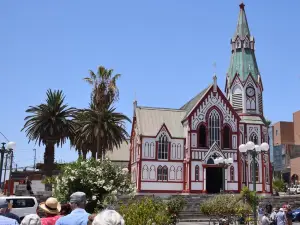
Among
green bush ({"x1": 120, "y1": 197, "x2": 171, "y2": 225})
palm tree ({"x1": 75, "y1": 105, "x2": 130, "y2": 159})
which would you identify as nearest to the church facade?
palm tree ({"x1": 75, "y1": 105, "x2": 130, "y2": 159})

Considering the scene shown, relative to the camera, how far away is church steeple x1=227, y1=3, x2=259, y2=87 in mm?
58281

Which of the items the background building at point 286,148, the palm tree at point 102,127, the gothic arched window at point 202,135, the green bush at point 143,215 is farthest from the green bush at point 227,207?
the background building at point 286,148

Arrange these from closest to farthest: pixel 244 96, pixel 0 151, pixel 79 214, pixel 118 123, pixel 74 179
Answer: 1. pixel 79 214
2. pixel 74 179
3. pixel 0 151
4. pixel 118 123
5. pixel 244 96

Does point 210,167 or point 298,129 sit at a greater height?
point 298,129

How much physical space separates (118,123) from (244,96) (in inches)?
798

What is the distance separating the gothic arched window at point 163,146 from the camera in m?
52.0

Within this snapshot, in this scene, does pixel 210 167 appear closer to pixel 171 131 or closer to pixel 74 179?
pixel 171 131

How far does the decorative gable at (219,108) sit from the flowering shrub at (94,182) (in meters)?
32.0

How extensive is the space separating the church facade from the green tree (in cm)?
555

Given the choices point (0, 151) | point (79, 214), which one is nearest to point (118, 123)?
point (0, 151)

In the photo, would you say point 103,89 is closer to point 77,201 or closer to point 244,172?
point 244,172

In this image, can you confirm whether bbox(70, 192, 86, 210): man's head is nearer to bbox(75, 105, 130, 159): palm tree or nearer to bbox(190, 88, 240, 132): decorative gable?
bbox(75, 105, 130, 159): palm tree

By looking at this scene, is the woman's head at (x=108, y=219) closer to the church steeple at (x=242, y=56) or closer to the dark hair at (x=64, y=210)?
the dark hair at (x=64, y=210)

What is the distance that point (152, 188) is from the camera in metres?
50.9
